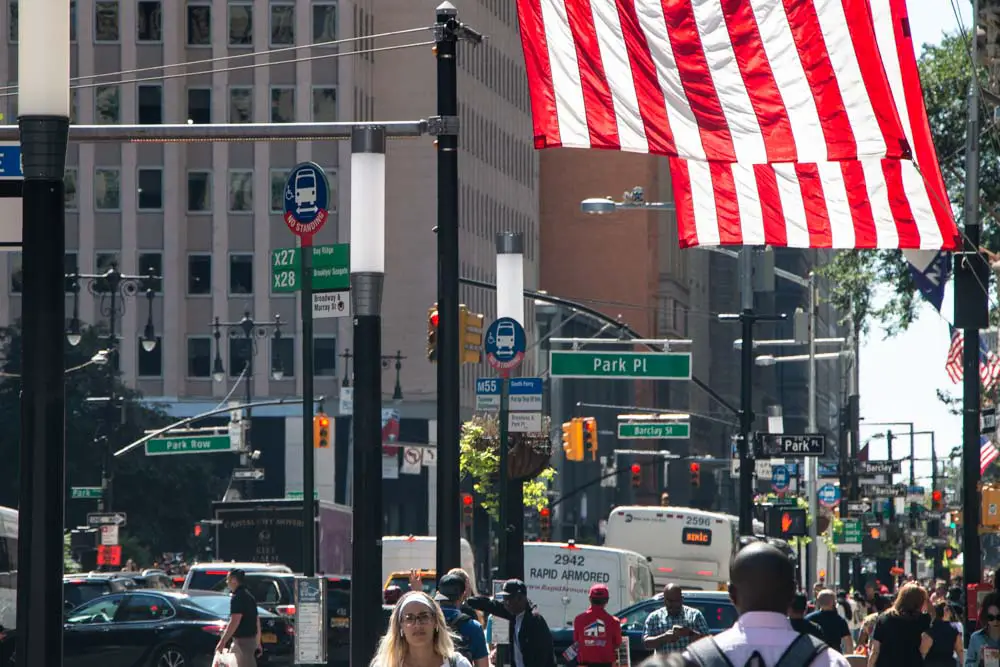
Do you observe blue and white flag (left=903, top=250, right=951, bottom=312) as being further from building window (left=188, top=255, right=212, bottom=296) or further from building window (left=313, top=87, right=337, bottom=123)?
building window (left=188, top=255, right=212, bottom=296)

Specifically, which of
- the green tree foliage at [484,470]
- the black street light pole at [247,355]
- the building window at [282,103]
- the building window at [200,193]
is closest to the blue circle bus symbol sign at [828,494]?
the green tree foliage at [484,470]

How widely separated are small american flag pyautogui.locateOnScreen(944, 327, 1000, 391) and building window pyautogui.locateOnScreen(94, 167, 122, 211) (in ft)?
190

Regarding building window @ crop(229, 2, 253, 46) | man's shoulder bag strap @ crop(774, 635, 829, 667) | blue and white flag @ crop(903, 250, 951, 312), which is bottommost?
man's shoulder bag strap @ crop(774, 635, 829, 667)

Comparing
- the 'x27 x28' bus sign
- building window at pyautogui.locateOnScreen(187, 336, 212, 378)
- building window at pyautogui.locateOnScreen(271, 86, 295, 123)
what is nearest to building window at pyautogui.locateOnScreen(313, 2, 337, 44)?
building window at pyautogui.locateOnScreen(271, 86, 295, 123)

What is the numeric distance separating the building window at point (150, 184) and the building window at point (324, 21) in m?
8.53

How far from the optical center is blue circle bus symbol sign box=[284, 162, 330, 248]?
19.5 meters

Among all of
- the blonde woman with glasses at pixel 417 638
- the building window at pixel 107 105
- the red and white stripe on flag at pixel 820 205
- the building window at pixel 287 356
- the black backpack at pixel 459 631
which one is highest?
the building window at pixel 107 105

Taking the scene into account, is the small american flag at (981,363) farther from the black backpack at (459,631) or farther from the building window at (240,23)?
the building window at (240,23)

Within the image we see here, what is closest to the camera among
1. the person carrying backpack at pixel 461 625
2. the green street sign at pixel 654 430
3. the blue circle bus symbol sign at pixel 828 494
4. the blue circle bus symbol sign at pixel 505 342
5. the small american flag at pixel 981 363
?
the person carrying backpack at pixel 461 625

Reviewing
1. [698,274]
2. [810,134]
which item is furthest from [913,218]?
[698,274]

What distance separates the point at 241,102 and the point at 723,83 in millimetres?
76725

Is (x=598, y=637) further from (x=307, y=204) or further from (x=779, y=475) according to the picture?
(x=779, y=475)

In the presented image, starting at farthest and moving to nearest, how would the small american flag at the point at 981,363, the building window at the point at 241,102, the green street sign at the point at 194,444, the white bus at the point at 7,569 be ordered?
the building window at the point at 241,102, the green street sign at the point at 194,444, the white bus at the point at 7,569, the small american flag at the point at 981,363

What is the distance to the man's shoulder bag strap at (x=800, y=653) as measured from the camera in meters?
Result: 6.86
